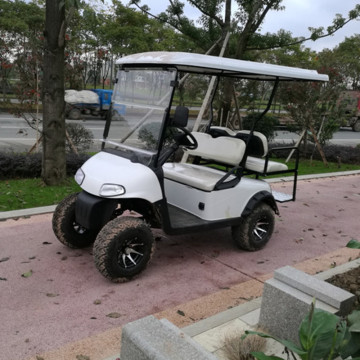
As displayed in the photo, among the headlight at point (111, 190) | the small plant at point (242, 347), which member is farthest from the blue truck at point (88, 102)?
the small plant at point (242, 347)

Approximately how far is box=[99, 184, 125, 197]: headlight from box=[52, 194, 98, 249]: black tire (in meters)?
0.69

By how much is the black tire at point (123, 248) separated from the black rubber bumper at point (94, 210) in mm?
134

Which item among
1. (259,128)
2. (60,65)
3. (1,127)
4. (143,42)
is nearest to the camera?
(60,65)

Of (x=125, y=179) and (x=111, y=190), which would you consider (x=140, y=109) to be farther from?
(x=111, y=190)

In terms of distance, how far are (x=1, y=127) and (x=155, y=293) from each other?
13092 millimetres

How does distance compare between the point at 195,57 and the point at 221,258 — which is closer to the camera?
the point at 195,57

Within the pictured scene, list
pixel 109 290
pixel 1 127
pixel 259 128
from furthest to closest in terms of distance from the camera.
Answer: pixel 1 127
pixel 259 128
pixel 109 290

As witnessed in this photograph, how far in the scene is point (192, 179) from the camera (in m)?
4.23

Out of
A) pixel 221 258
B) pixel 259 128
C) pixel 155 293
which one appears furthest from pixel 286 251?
pixel 259 128

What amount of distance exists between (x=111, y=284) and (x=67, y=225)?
2.74 feet

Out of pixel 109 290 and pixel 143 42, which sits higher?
pixel 143 42

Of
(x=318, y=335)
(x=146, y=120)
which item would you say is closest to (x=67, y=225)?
(x=146, y=120)

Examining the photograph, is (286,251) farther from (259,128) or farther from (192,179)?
(259,128)

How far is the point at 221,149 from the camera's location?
15.5 feet
